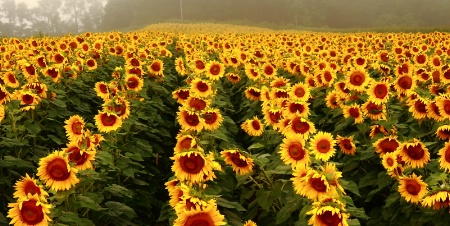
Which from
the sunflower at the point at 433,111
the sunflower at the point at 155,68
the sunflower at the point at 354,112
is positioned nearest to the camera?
the sunflower at the point at 433,111

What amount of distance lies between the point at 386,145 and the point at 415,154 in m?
0.51

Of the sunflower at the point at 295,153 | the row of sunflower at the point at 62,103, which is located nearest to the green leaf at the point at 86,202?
the row of sunflower at the point at 62,103

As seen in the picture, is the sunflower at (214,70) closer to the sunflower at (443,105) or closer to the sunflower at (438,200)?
the sunflower at (443,105)

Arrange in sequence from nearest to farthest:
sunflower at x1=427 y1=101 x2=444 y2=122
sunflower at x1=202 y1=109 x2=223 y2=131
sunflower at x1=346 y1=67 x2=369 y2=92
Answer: sunflower at x1=202 y1=109 x2=223 y2=131 → sunflower at x1=427 y1=101 x2=444 y2=122 → sunflower at x1=346 y1=67 x2=369 y2=92

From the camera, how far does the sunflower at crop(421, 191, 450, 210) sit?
3672mm

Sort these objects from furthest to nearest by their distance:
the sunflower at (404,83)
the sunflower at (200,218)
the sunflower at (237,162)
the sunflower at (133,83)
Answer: the sunflower at (133,83), the sunflower at (404,83), the sunflower at (237,162), the sunflower at (200,218)

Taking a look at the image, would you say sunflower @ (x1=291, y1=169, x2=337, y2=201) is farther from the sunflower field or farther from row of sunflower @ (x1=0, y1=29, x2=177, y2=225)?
row of sunflower @ (x1=0, y1=29, x2=177, y2=225)

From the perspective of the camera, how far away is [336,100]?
23.4 feet

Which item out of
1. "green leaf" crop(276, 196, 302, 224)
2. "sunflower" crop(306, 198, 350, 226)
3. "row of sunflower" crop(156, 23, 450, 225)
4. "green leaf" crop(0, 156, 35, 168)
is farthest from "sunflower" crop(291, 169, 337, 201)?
"green leaf" crop(0, 156, 35, 168)

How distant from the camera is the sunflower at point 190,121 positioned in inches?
208

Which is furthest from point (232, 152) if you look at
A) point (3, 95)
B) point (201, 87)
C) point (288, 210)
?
point (3, 95)

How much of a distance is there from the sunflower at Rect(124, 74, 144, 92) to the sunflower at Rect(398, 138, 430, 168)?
4.08 metres

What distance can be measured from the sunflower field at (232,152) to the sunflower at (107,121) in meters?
0.01

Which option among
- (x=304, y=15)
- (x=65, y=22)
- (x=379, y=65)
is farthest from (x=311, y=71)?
(x=65, y=22)
